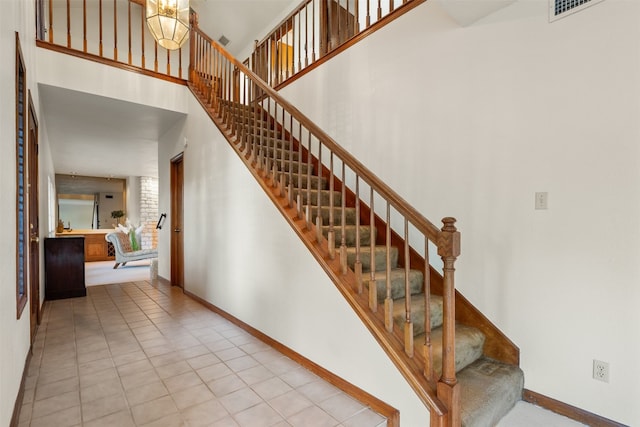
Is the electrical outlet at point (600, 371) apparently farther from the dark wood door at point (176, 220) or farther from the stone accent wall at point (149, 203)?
the stone accent wall at point (149, 203)

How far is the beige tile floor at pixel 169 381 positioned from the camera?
1729 millimetres

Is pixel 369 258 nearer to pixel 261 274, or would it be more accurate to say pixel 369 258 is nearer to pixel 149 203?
pixel 261 274

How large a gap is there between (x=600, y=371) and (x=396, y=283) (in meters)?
1.21

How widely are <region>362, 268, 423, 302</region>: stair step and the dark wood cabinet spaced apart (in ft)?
13.5

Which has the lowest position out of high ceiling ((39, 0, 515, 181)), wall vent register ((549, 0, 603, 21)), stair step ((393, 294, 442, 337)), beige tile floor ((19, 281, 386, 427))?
beige tile floor ((19, 281, 386, 427))

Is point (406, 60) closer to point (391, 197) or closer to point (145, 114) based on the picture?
point (391, 197)

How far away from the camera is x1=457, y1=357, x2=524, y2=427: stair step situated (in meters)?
1.65

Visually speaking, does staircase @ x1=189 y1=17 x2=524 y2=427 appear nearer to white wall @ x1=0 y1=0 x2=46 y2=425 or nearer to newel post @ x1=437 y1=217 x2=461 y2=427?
newel post @ x1=437 y1=217 x2=461 y2=427

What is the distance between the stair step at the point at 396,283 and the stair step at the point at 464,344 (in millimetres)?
341

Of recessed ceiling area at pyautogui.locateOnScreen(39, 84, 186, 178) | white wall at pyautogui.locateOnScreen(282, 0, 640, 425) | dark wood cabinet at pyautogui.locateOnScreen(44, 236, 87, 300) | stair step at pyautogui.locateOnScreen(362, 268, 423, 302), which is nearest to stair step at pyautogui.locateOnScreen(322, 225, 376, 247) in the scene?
stair step at pyautogui.locateOnScreen(362, 268, 423, 302)

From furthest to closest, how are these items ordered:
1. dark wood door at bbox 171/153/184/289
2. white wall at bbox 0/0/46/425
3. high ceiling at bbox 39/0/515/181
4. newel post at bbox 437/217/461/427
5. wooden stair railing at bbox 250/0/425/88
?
dark wood door at bbox 171/153/184/289, high ceiling at bbox 39/0/515/181, wooden stair railing at bbox 250/0/425/88, newel post at bbox 437/217/461/427, white wall at bbox 0/0/46/425

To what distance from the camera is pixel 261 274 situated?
2.82m

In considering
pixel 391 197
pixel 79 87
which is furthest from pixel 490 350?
pixel 79 87

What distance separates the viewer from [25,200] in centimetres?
208
